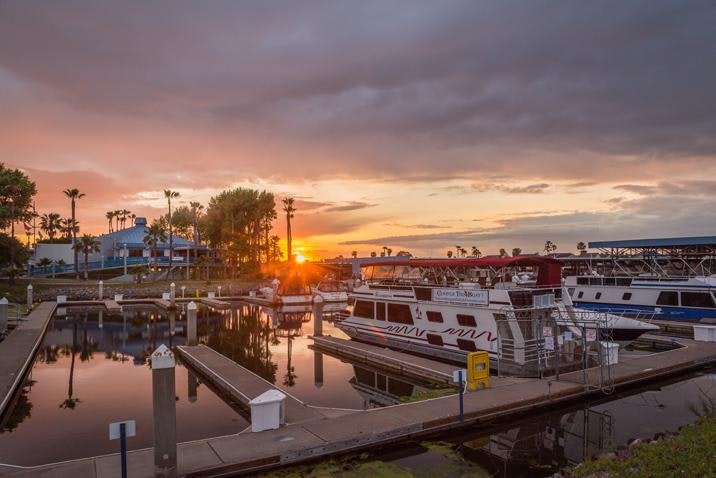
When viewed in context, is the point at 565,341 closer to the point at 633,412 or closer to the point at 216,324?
the point at 633,412

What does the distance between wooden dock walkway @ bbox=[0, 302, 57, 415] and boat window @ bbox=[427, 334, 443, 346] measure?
61.0 feet

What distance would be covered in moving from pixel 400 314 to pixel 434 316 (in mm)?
3104

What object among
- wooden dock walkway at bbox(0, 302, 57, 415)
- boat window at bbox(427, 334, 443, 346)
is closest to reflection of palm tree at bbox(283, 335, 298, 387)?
boat window at bbox(427, 334, 443, 346)

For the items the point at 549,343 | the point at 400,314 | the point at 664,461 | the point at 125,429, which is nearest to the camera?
the point at 125,429

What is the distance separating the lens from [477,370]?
17578 mm

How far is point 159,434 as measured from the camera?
419 inches

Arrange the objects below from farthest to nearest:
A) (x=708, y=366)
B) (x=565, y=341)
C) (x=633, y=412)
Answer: (x=708, y=366), (x=565, y=341), (x=633, y=412)

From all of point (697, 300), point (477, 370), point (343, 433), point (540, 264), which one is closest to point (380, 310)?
point (540, 264)

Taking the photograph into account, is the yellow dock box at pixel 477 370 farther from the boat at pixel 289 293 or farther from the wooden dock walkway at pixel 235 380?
the boat at pixel 289 293

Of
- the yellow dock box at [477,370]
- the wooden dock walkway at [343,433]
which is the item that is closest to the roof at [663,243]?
the wooden dock walkway at [343,433]

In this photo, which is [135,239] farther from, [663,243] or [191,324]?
[663,243]

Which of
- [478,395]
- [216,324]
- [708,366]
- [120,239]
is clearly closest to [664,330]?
[708,366]

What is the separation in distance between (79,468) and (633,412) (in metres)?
17.0

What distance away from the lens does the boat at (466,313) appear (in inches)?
850
